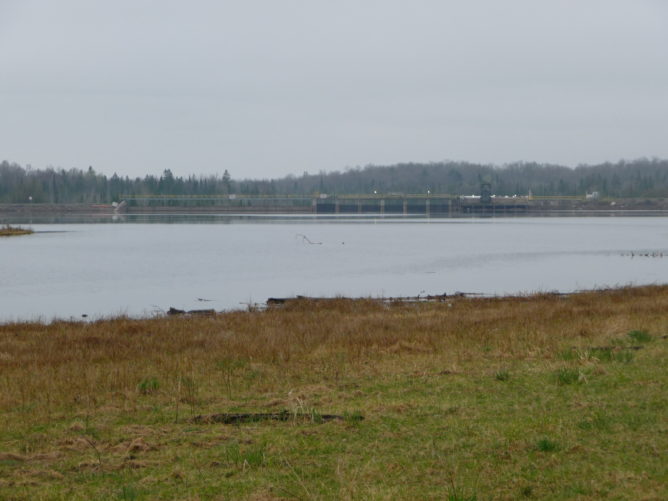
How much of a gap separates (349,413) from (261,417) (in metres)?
1.21

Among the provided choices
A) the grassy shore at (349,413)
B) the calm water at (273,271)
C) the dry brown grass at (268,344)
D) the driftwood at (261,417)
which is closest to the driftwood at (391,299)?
the calm water at (273,271)

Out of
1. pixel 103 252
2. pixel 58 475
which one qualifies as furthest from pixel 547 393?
pixel 103 252

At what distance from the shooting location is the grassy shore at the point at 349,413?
27.6 ft

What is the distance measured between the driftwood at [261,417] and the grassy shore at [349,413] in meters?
0.06

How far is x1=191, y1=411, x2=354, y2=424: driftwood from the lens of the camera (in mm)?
11125

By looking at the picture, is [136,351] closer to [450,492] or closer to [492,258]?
[450,492]

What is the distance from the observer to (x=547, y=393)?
12.2m

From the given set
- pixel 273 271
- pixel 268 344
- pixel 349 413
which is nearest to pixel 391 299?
pixel 268 344

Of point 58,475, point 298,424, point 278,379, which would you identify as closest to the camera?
point 58,475

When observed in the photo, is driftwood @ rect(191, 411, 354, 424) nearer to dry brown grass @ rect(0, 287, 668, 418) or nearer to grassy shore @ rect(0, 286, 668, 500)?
grassy shore @ rect(0, 286, 668, 500)

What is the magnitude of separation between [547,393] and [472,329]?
8781 millimetres

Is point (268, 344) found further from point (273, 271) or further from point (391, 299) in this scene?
point (273, 271)

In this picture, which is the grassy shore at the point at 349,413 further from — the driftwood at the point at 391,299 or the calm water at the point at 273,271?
the calm water at the point at 273,271

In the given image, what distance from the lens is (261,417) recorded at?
1143 cm
